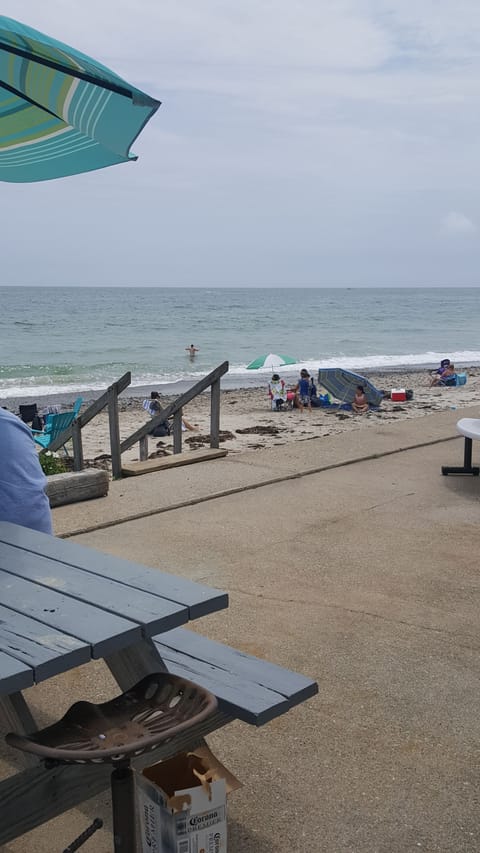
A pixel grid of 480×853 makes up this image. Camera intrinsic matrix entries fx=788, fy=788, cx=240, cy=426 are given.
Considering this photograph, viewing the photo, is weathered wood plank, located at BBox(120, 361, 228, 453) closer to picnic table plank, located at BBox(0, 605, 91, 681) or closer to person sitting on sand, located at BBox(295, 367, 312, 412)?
picnic table plank, located at BBox(0, 605, 91, 681)

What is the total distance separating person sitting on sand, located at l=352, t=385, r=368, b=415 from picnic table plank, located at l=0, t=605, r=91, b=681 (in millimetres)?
15378

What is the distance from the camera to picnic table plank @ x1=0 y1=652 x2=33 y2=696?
166 centimetres

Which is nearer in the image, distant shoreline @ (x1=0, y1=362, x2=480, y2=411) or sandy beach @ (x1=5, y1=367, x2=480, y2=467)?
sandy beach @ (x1=5, y1=367, x2=480, y2=467)

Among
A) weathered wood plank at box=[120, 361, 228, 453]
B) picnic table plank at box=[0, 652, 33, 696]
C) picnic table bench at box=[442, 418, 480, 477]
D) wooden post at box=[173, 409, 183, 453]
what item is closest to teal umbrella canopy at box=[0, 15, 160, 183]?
picnic table plank at box=[0, 652, 33, 696]

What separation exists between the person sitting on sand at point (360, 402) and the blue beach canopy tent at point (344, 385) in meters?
0.12

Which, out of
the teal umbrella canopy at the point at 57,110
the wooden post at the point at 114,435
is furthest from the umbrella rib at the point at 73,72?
the wooden post at the point at 114,435

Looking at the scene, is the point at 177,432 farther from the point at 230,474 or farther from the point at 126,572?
the point at 126,572

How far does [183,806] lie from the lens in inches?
73.6

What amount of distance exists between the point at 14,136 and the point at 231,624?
247 cm

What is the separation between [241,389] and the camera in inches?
883

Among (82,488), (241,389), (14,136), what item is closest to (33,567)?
(14,136)

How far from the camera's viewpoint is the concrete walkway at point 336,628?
231cm

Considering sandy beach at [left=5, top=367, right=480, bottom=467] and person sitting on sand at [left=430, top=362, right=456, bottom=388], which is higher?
person sitting on sand at [left=430, top=362, right=456, bottom=388]

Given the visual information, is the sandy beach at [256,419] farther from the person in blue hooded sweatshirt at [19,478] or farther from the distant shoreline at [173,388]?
the person in blue hooded sweatshirt at [19,478]
